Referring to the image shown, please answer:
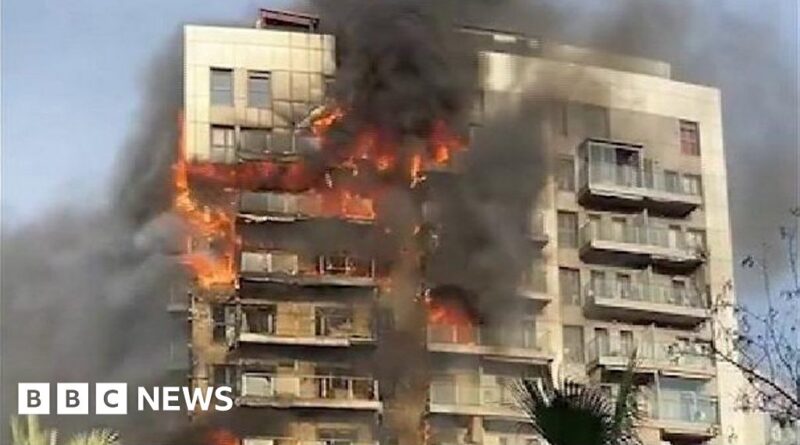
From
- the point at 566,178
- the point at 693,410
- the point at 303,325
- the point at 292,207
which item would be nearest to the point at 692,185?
the point at 566,178

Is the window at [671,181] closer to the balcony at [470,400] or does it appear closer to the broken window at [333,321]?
the balcony at [470,400]

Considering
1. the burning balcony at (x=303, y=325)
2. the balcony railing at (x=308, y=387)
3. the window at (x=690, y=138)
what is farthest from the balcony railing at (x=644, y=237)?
the balcony railing at (x=308, y=387)

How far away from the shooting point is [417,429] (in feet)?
41.5

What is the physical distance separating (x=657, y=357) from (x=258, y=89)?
4233mm

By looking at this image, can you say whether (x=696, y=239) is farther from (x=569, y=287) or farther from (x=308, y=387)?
(x=308, y=387)

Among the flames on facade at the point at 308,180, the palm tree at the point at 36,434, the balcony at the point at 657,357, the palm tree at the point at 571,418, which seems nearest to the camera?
A: the palm tree at the point at 571,418

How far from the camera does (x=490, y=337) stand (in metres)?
13.0

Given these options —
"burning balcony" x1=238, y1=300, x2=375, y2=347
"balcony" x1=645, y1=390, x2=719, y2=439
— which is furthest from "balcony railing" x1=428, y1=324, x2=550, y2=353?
"balcony" x1=645, y1=390, x2=719, y2=439

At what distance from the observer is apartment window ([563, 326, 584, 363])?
12.8 meters

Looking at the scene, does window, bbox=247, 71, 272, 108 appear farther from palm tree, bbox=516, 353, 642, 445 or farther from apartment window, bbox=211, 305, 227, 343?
palm tree, bbox=516, 353, 642, 445

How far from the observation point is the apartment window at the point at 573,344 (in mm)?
12812

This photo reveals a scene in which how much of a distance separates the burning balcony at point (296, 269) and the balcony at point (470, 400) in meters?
1.14

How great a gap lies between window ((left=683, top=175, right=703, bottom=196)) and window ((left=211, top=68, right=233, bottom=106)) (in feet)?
13.6

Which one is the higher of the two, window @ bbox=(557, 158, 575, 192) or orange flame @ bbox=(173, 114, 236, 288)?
window @ bbox=(557, 158, 575, 192)
